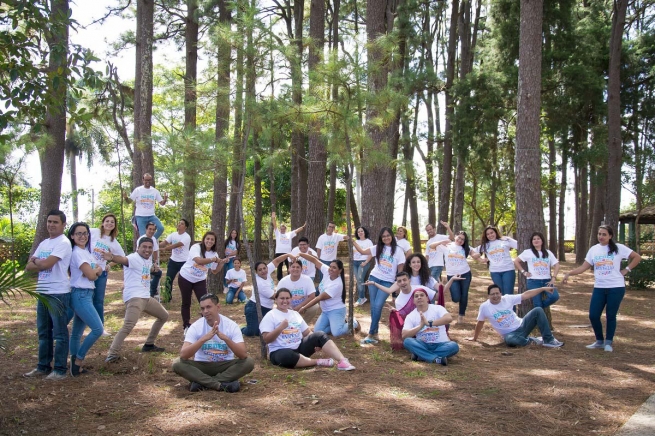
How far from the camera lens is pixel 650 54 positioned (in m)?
18.0

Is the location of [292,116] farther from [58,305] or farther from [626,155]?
[626,155]

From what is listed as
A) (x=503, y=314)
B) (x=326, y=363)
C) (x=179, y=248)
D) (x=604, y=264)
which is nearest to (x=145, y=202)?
(x=179, y=248)

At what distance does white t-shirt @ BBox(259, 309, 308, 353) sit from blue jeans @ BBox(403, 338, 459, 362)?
140 cm

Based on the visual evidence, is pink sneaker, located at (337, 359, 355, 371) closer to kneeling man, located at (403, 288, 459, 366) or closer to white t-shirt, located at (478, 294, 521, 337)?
kneeling man, located at (403, 288, 459, 366)


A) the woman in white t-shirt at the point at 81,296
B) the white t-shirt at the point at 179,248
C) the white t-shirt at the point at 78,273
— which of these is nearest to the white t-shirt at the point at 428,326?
the woman in white t-shirt at the point at 81,296

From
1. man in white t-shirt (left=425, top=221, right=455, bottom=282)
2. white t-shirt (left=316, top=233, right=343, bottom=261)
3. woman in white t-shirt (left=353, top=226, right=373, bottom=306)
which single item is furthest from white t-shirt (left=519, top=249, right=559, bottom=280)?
white t-shirt (left=316, top=233, right=343, bottom=261)

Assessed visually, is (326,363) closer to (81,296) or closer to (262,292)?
(262,292)

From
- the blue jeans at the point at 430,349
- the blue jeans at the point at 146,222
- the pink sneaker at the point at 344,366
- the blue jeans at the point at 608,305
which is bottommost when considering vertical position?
the pink sneaker at the point at 344,366

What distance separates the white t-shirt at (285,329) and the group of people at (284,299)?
0.04 ft

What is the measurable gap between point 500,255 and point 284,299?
438cm

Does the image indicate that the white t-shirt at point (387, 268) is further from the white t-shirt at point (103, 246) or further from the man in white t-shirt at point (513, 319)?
the white t-shirt at point (103, 246)

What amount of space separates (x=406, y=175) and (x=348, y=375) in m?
4.13

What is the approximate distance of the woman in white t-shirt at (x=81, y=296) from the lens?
5.91 m

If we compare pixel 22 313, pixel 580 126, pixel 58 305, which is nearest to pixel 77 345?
pixel 58 305
